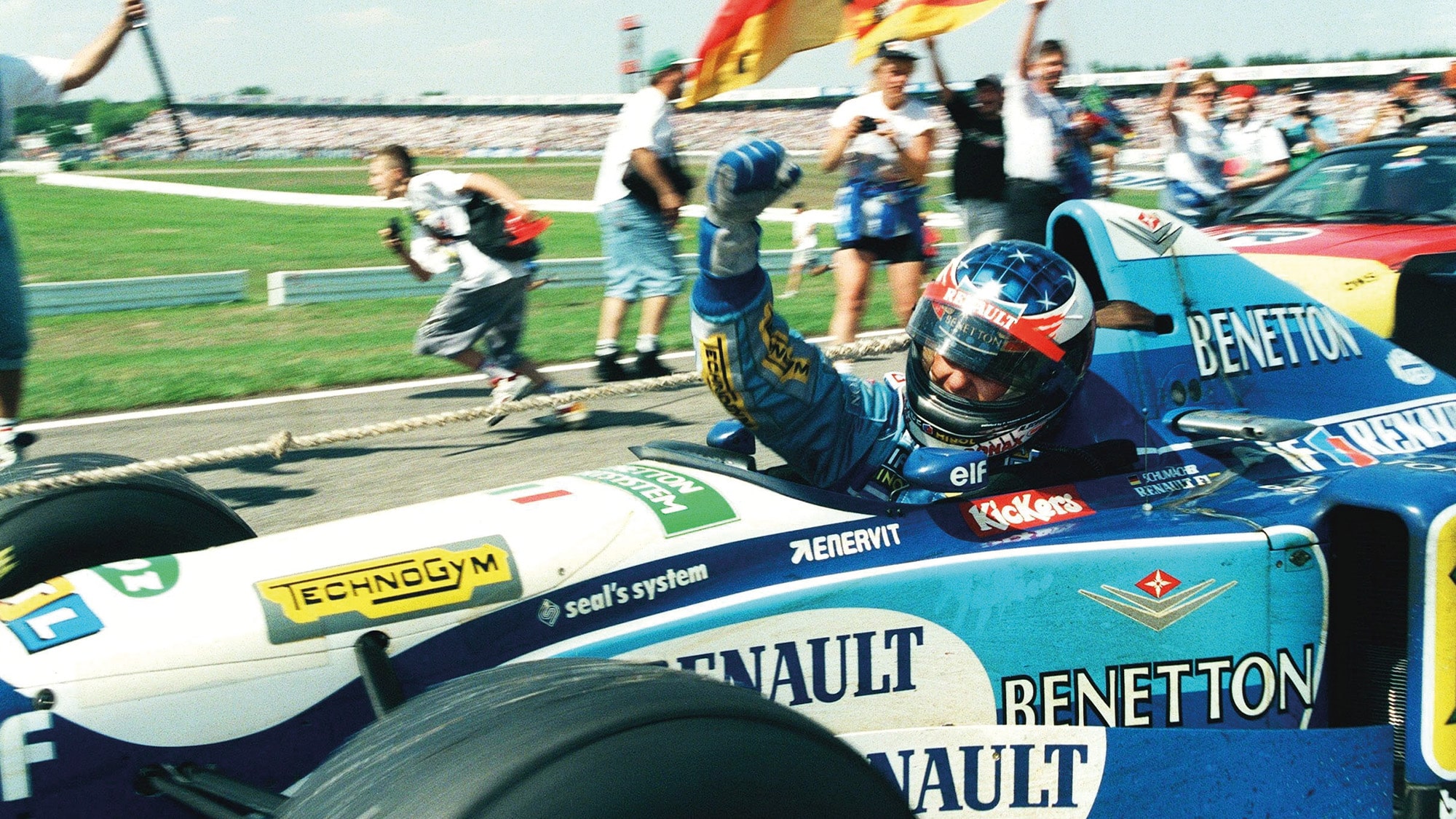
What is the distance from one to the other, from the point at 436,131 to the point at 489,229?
199ft

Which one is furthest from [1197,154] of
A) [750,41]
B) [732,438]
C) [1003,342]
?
[732,438]

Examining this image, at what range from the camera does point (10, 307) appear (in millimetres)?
4801

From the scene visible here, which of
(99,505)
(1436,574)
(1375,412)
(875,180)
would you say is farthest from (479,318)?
(1436,574)

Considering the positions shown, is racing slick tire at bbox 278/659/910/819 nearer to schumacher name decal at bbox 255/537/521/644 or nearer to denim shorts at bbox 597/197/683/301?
schumacher name decal at bbox 255/537/521/644

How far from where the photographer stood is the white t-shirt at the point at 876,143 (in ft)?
21.4

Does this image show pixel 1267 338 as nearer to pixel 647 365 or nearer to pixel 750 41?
pixel 750 41

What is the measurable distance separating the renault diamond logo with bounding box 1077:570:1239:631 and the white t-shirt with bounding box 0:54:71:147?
4.44 m

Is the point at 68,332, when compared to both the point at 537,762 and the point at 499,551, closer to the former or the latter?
the point at 499,551

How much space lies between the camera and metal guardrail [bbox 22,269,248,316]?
425 inches

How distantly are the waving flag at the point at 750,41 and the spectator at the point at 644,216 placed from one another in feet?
1.16

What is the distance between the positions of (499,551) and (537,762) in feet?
2.43

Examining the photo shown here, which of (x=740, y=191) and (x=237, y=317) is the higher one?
(x=740, y=191)

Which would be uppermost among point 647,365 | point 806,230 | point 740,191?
point 740,191

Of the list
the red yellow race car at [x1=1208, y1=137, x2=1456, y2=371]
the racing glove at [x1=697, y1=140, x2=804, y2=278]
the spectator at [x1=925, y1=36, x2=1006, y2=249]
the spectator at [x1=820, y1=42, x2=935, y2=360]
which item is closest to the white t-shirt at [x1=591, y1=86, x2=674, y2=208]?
the spectator at [x1=820, y1=42, x2=935, y2=360]
